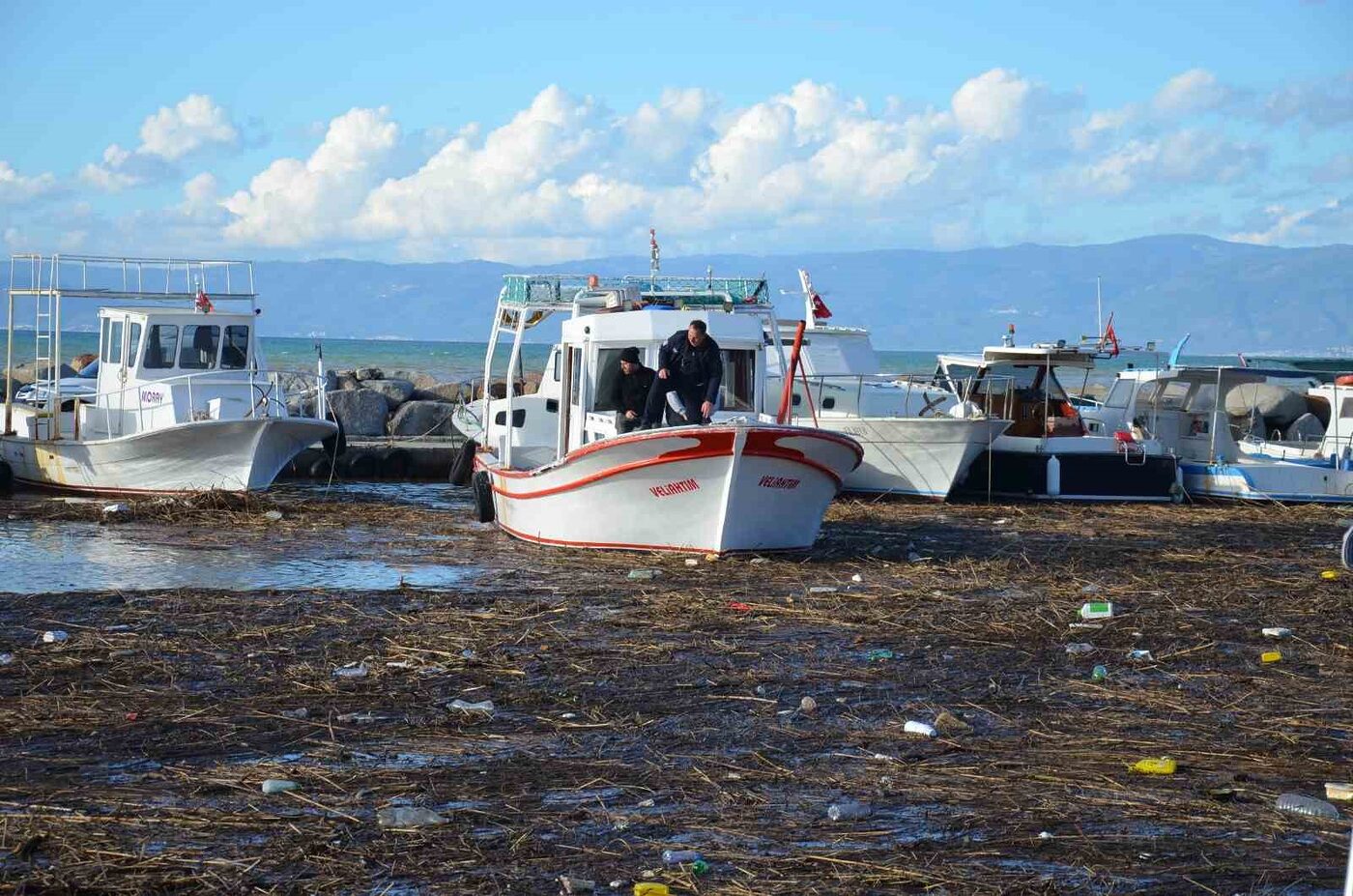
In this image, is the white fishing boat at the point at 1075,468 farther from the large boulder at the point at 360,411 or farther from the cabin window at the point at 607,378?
the large boulder at the point at 360,411

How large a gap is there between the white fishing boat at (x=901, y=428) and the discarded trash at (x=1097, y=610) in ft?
26.6

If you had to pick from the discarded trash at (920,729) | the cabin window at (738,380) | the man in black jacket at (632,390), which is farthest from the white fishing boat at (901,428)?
the discarded trash at (920,729)

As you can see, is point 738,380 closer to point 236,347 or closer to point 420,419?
point 236,347

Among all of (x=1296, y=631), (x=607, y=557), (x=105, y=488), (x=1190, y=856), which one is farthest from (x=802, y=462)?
(x=105, y=488)

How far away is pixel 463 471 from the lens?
22.5m

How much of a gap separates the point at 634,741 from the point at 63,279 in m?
17.3

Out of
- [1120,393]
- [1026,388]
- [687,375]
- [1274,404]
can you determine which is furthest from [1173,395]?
[687,375]

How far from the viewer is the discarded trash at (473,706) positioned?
24.9 ft

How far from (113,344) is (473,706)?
1568 centimetres

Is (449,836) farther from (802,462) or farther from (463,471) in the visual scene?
(463,471)

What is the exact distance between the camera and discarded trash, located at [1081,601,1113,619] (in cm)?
1070

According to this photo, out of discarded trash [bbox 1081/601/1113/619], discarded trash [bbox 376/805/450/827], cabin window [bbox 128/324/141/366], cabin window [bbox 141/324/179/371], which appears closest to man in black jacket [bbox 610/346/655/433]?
discarded trash [bbox 1081/601/1113/619]

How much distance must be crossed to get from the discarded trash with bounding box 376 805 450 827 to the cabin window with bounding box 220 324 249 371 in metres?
16.7

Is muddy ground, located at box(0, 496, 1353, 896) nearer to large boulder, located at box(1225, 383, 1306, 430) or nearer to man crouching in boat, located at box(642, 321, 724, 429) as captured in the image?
man crouching in boat, located at box(642, 321, 724, 429)
